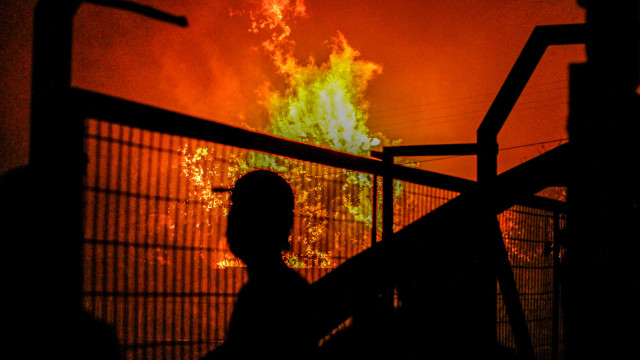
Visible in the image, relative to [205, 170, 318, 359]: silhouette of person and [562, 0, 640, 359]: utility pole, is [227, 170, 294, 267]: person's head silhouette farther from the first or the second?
[562, 0, 640, 359]: utility pole

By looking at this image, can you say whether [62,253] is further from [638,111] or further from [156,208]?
[638,111]

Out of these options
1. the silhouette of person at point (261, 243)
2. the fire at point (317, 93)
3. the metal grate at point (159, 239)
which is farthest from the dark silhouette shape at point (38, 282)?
the fire at point (317, 93)

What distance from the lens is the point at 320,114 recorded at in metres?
26.0

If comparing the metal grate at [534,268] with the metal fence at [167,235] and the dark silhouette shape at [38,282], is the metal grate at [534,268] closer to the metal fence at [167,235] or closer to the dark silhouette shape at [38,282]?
the metal fence at [167,235]

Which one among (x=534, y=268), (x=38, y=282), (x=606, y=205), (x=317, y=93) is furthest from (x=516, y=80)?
(x=317, y=93)

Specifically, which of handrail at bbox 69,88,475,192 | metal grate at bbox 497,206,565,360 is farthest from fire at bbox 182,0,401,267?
handrail at bbox 69,88,475,192

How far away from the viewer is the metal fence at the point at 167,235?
1634 millimetres

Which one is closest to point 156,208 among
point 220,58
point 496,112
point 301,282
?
point 301,282

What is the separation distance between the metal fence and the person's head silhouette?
30cm

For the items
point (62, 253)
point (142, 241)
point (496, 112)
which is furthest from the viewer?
point (496, 112)

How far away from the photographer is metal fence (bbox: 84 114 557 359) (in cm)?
163

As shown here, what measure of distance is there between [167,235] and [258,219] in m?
0.46

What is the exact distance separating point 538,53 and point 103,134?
1808 mm

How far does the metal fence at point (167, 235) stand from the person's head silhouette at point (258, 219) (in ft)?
0.99
